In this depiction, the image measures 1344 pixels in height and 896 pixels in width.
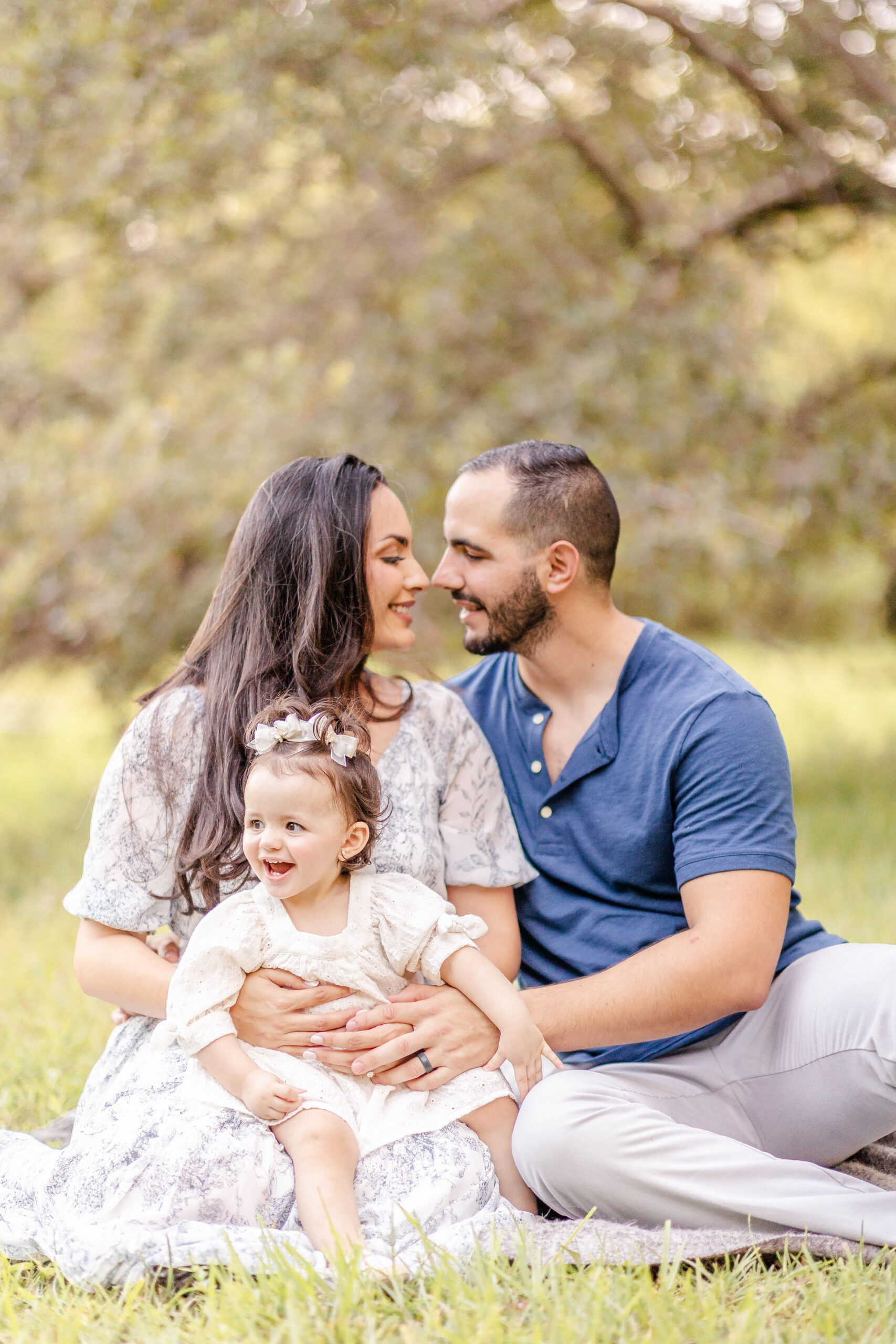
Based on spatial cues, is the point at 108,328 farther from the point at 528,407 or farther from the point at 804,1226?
the point at 804,1226

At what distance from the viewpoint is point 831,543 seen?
7.11 meters

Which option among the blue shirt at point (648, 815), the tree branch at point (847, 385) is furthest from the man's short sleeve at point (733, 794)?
the tree branch at point (847, 385)

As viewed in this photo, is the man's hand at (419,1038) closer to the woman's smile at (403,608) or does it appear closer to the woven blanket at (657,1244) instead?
the woven blanket at (657,1244)

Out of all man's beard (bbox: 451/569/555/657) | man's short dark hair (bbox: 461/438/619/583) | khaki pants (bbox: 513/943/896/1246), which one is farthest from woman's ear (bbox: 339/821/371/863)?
man's short dark hair (bbox: 461/438/619/583)

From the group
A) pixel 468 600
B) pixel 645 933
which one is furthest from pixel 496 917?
pixel 468 600

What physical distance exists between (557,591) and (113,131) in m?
3.65

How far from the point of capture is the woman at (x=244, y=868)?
2283mm

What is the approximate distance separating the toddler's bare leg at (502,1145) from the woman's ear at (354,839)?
0.57 metres

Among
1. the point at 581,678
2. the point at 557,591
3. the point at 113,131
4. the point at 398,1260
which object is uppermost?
the point at 113,131

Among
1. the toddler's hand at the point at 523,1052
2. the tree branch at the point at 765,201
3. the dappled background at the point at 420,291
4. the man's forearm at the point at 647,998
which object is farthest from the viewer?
the tree branch at the point at 765,201

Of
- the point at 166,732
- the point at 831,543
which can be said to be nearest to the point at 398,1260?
the point at 166,732

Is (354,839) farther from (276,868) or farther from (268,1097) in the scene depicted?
(268,1097)

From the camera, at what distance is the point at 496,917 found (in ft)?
9.08

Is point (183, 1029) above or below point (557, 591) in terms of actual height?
below
